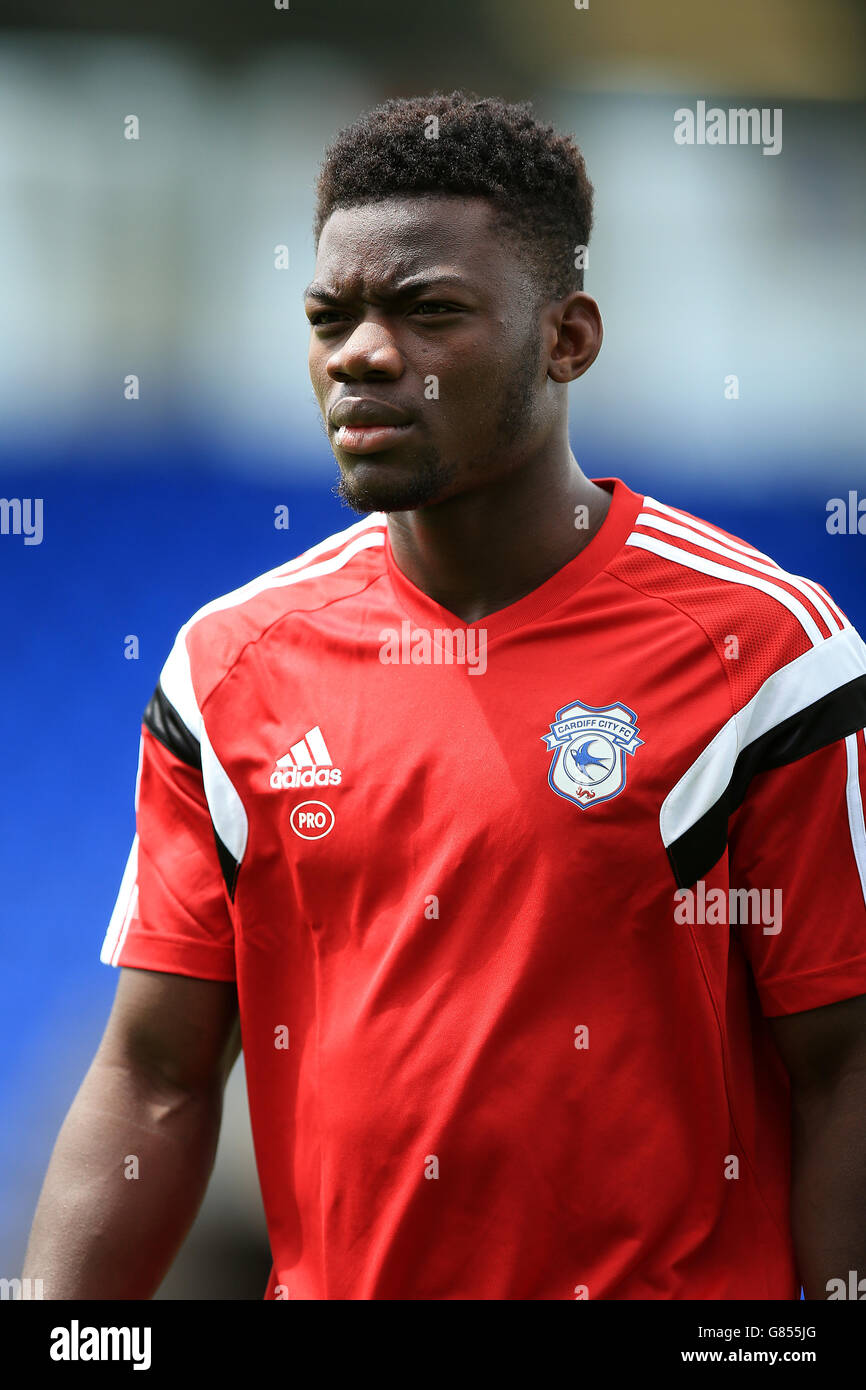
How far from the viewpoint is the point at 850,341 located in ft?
8.72

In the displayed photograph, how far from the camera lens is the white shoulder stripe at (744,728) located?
1.24m

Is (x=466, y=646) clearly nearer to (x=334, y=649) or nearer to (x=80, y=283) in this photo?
(x=334, y=649)

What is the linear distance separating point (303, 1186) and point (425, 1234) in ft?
0.50

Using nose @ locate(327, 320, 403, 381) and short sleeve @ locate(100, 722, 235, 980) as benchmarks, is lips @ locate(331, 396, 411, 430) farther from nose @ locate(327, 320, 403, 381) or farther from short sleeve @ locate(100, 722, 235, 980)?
short sleeve @ locate(100, 722, 235, 980)

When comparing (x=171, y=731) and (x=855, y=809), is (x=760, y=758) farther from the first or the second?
(x=171, y=731)

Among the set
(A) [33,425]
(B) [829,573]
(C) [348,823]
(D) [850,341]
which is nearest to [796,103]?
(D) [850,341]

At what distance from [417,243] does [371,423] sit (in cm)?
18

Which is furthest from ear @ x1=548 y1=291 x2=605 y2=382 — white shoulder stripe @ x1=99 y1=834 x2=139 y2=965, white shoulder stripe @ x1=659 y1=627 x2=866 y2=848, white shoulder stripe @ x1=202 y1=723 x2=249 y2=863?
white shoulder stripe @ x1=99 y1=834 x2=139 y2=965

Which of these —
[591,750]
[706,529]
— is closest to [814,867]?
[591,750]

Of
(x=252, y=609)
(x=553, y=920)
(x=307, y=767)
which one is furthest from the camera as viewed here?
(x=252, y=609)

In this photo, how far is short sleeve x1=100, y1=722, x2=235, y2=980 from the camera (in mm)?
1396

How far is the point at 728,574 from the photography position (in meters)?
1.34

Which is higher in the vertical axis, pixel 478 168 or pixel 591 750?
pixel 478 168

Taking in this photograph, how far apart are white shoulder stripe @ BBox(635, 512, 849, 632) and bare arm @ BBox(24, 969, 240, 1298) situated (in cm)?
66
